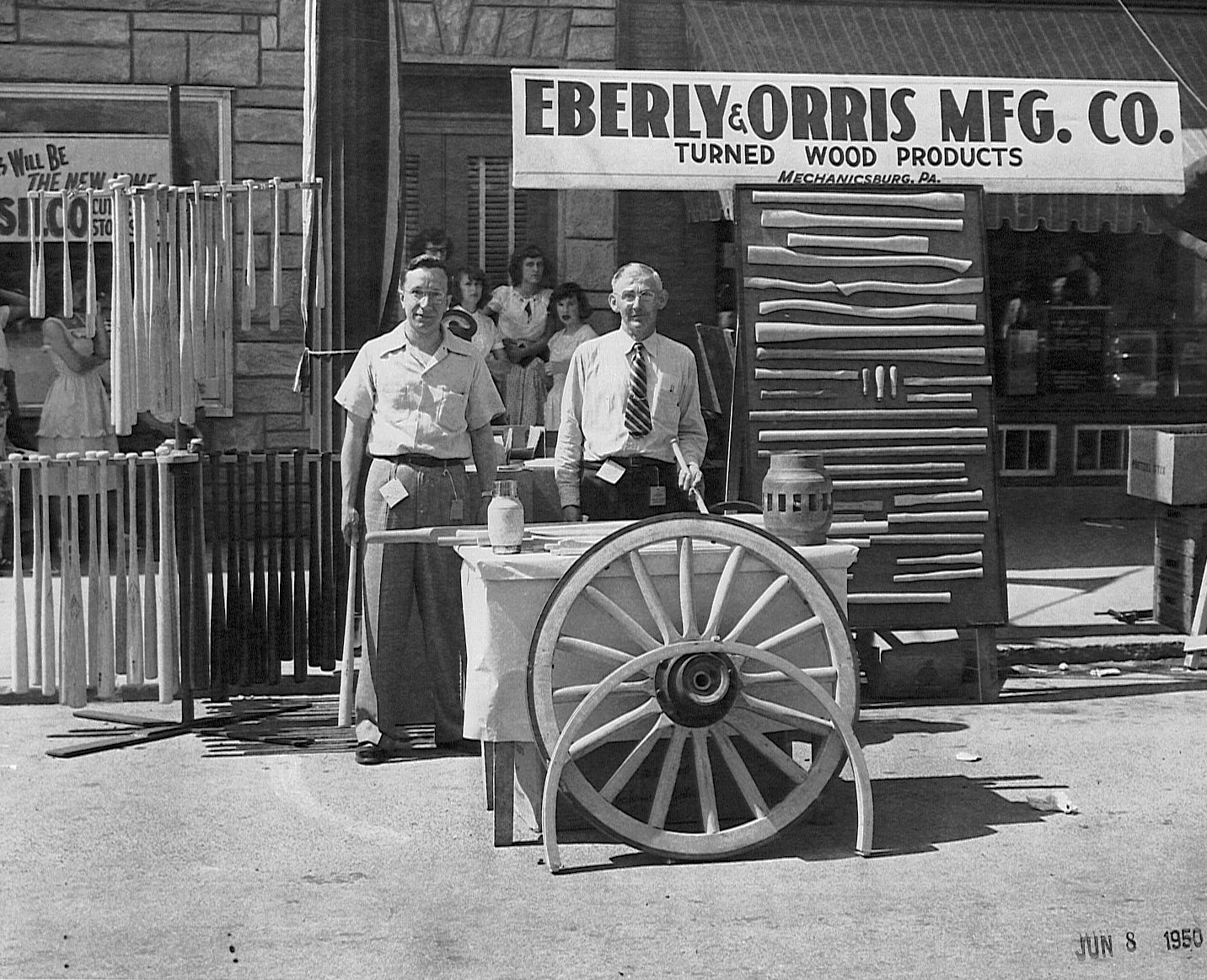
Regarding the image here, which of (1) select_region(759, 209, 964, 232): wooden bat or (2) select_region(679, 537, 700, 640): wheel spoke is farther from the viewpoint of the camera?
(1) select_region(759, 209, 964, 232): wooden bat

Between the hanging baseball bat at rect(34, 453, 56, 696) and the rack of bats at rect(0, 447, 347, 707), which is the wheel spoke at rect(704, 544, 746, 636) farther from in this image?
the hanging baseball bat at rect(34, 453, 56, 696)

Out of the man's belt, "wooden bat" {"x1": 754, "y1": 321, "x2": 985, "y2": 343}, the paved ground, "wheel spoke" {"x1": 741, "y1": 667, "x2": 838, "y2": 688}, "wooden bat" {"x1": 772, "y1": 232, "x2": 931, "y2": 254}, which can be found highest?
"wooden bat" {"x1": 772, "y1": 232, "x2": 931, "y2": 254}

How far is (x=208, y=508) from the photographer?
817cm

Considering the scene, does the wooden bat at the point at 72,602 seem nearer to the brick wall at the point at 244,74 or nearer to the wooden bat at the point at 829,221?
the wooden bat at the point at 829,221

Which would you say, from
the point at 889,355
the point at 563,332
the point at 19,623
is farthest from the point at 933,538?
the point at 563,332

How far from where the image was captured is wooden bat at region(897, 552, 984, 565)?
820cm

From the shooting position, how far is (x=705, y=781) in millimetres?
5602

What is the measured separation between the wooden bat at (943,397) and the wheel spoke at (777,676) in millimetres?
2740

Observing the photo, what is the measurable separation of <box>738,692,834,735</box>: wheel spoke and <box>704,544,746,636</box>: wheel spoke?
248 mm

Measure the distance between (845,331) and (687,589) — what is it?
291cm

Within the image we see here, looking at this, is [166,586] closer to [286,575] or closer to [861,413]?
[286,575]

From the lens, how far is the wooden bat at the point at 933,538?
8180 millimetres

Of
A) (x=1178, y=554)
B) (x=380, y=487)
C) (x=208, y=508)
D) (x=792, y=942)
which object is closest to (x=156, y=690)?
(x=208, y=508)

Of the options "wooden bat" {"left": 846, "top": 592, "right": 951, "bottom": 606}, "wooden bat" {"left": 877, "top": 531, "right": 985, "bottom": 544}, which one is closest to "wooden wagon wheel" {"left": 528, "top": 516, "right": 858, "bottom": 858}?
"wooden bat" {"left": 846, "top": 592, "right": 951, "bottom": 606}
